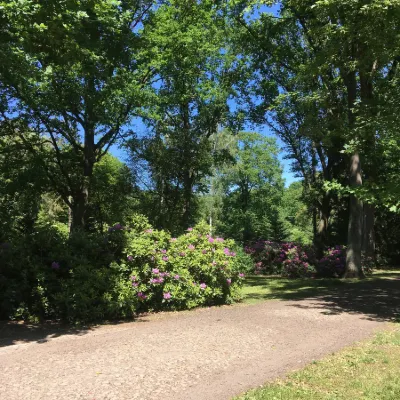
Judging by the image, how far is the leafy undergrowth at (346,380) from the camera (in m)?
3.93

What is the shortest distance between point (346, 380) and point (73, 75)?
12.4m

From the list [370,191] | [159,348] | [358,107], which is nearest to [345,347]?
[159,348]

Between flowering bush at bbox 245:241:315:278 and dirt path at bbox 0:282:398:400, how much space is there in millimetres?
10414

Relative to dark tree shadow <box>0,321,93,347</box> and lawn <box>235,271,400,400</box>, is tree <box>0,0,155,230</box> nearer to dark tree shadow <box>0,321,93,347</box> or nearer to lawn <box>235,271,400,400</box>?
dark tree shadow <box>0,321,93,347</box>

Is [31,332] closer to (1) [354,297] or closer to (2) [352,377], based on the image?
(2) [352,377]

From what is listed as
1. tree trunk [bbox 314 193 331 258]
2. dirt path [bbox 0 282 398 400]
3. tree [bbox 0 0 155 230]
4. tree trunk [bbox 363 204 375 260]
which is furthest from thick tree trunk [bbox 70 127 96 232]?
tree trunk [bbox 363 204 375 260]

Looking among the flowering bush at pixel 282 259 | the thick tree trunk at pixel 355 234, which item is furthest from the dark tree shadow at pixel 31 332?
the flowering bush at pixel 282 259

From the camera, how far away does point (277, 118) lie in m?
23.1

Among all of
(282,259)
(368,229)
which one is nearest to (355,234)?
(282,259)

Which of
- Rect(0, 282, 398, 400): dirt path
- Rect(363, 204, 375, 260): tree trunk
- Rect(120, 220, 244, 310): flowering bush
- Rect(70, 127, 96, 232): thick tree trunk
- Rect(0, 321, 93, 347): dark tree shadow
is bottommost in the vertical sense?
Rect(0, 282, 398, 400): dirt path

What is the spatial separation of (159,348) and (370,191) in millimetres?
4931

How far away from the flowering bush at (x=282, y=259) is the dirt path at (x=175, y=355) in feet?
34.2

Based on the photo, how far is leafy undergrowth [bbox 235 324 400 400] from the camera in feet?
12.9

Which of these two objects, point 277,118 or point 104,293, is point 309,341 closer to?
point 104,293
